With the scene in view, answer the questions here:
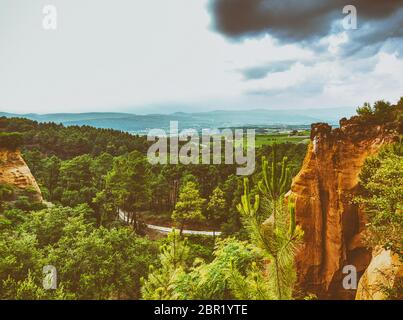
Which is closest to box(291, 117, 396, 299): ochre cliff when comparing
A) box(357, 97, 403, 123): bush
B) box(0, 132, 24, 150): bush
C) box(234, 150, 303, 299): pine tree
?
box(357, 97, 403, 123): bush

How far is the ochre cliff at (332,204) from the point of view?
978cm

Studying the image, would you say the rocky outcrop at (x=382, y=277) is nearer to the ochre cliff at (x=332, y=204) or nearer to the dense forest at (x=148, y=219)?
the dense forest at (x=148, y=219)

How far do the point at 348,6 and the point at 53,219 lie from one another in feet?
34.4

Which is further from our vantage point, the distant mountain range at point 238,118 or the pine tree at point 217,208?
the pine tree at point 217,208

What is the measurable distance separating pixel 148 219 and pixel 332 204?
8.22m

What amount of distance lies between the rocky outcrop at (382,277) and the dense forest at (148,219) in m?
0.62

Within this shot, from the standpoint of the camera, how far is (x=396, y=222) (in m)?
5.34

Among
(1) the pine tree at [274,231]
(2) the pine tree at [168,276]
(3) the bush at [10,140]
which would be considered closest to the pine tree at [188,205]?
(2) the pine tree at [168,276]

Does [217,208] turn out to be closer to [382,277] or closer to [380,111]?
[380,111]

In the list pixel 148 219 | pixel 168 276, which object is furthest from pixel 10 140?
pixel 168 276

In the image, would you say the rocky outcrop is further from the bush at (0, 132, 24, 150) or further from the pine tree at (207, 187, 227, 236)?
the bush at (0, 132, 24, 150)

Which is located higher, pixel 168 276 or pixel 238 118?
pixel 238 118

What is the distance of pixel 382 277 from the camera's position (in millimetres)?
6188
